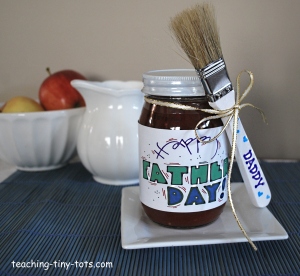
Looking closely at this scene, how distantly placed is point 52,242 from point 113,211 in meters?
0.12

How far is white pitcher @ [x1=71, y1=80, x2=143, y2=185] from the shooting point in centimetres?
64

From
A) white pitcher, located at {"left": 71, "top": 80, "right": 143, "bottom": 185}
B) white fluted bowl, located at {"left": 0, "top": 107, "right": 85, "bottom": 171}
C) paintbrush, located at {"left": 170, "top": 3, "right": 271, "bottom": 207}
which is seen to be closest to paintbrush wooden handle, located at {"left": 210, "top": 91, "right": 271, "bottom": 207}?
paintbrush, located at {"left": 170, "top": 3, "right": 271, "bottom": 207}

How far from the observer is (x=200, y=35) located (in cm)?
41

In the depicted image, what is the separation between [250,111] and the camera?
0.78m

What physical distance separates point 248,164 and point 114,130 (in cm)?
26

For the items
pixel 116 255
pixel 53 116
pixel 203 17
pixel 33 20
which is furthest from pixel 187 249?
pixel 33 20

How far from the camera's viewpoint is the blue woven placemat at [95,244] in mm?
397

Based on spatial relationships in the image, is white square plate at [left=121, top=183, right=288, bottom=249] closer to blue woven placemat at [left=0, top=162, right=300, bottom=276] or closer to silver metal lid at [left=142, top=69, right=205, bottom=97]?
blue woven placemat at [left=0, top=162, right=300, bottom=276]

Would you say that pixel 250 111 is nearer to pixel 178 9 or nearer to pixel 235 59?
pixel 235 59

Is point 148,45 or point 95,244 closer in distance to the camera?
point 95,244

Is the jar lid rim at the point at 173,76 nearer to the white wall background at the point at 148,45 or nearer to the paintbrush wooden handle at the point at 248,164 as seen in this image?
the paintbrush wooden handle at the point at 248,164

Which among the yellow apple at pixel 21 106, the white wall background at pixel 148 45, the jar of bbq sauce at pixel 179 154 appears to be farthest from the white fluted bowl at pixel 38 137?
the jar of bbq sauce at pixel 179 154

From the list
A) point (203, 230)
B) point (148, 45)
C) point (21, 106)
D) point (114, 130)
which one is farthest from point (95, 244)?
A: point (148, 45)

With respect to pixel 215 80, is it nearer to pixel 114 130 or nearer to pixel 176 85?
pixel 176 85
